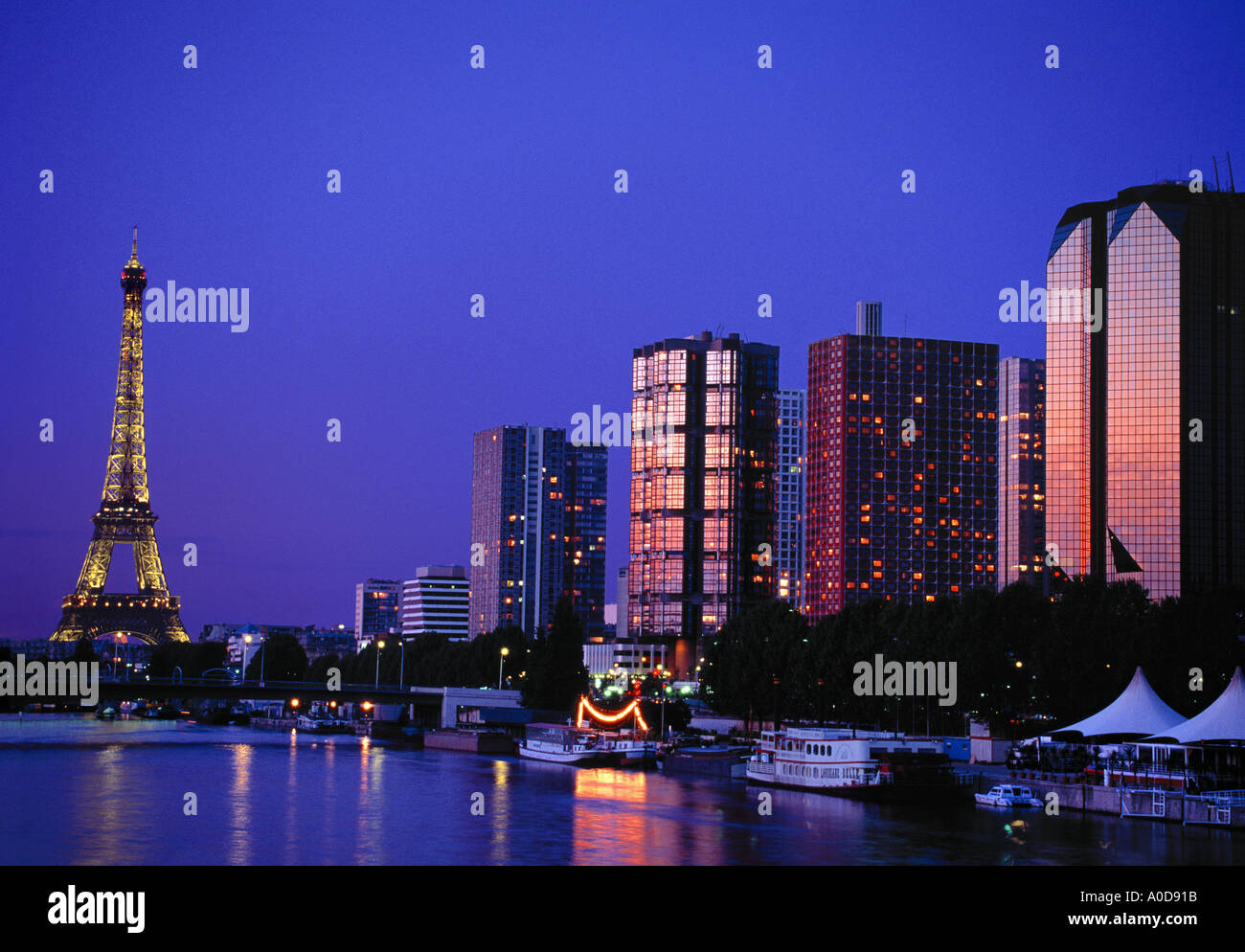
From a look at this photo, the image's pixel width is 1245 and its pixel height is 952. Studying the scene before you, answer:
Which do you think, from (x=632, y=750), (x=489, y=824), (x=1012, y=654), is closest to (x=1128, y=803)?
(x=489, y=824)

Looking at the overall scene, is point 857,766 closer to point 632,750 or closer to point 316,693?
point 632,750

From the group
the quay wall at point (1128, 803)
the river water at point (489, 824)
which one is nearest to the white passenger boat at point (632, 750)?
the river water at point (489, 824)

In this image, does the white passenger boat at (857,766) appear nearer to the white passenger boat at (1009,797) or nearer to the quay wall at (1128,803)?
the white passenger boat at (1009,797)

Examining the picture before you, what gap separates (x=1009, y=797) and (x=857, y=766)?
41.8 ft

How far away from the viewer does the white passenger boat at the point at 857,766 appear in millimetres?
91812

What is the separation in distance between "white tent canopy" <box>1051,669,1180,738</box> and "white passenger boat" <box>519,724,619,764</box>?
152 ft

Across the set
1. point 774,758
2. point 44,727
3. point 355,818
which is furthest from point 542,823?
point 44,727

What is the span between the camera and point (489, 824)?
249 feet

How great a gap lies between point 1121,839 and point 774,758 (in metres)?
35.4

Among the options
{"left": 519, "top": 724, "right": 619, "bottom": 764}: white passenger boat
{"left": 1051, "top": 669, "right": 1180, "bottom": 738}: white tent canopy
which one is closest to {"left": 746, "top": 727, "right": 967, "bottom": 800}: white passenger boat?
{"left": 1051, "top": 669, "right": 1180, "bottom": 738}: white tent canopy
